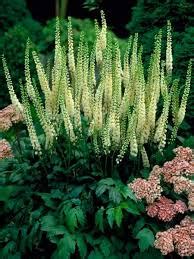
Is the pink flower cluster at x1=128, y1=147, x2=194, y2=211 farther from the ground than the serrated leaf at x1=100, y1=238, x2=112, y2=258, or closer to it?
farther from the ground

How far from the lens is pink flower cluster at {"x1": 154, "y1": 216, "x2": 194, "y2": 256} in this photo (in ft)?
12.3

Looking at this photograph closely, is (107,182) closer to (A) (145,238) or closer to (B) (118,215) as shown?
(B) (118,215)

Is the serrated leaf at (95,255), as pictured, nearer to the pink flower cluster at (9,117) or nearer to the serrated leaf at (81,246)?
the serrated leaf at (81,246)

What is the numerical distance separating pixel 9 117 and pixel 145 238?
1858 millimetres

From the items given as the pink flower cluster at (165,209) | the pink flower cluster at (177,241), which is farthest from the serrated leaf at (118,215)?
the pink flower cluster at (177,241)

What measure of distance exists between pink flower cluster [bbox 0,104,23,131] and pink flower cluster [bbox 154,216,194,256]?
1.83 metres

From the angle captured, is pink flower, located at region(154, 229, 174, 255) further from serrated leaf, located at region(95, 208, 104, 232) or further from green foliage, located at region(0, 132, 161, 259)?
serrated leaf, located at region(95, 208, 104, 232)

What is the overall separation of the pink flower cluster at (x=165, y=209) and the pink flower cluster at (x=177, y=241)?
13 centimetres

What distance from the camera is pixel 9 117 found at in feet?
16.4

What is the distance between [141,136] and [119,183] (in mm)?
498

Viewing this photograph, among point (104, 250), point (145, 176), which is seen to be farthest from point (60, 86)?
point (104, 250)

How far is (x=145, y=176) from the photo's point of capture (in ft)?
14.9

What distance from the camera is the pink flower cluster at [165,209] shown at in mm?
4035

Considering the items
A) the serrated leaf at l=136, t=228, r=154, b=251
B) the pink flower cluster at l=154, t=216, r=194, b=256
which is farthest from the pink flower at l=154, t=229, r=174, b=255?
the serrated leaf at l=136, t=228, r=154, b=251
